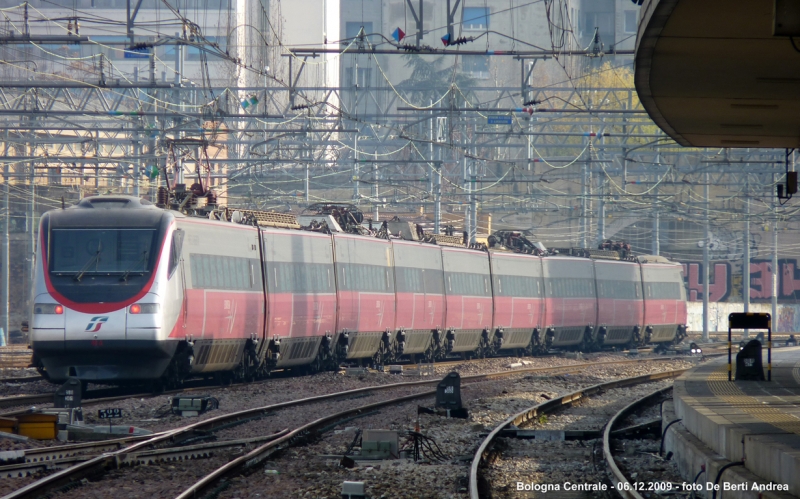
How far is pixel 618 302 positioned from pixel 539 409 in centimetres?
2875

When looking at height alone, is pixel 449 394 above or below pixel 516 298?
below

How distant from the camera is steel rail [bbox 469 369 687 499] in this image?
11.7m

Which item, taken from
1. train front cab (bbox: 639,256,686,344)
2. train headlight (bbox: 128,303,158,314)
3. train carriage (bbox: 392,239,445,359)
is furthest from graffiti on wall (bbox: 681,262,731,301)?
train headlight (bbox: 128,303,158,314)

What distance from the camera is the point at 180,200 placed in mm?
23859

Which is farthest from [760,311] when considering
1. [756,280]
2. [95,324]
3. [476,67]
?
[95,324]

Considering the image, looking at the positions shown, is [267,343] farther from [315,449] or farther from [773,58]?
[773,58]

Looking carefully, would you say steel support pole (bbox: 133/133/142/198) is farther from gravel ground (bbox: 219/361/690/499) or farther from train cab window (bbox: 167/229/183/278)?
gravel ground (bbox: 219/361/690/499)

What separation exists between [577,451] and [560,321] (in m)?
29.6

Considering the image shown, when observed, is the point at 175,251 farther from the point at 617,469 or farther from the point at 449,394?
the point at 617,469

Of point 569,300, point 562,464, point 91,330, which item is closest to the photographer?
point 562,464

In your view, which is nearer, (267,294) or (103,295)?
(103,295)

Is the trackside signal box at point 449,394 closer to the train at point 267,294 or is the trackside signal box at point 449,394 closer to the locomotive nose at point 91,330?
the train at point 267,294

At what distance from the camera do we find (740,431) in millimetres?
10992

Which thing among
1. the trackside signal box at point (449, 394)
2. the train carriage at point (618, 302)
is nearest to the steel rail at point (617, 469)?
the trackside signal box at point (449, 394)
